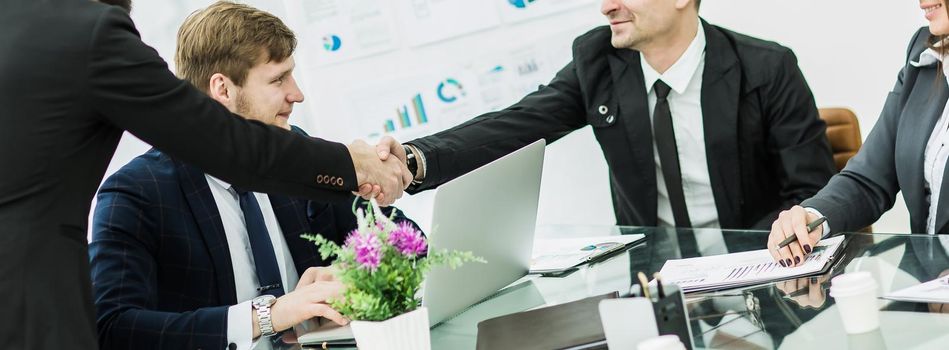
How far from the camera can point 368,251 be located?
1334 millimetres

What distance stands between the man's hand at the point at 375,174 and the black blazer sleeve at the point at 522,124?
0.50 m

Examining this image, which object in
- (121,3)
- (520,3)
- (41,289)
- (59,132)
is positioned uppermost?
(121,3)

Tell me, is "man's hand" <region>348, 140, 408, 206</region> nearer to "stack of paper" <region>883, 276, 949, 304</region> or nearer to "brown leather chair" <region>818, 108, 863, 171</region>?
"stack of paper" <region>883, 276, 949, 304</region>

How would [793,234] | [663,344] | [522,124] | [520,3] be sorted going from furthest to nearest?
1. [520,3]
2. [522,124]
3. [793,234]
4. [663,344]

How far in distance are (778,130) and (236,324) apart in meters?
1.61

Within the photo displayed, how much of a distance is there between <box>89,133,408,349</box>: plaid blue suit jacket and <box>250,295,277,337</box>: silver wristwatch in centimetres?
7

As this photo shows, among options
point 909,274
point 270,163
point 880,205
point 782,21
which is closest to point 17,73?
point 270,163

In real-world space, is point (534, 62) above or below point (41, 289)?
below

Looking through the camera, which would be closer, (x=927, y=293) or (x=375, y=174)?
(x=927, y=293)

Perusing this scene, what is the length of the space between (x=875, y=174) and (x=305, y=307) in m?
1.35

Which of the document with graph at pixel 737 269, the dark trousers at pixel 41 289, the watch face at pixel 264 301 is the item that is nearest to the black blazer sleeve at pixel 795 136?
the document with graph at pixel 737 269

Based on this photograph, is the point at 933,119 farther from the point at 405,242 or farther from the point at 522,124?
the point at 405,242

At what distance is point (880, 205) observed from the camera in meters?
2.32

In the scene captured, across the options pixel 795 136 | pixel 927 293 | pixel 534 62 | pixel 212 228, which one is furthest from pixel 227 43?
pixel 534 62
